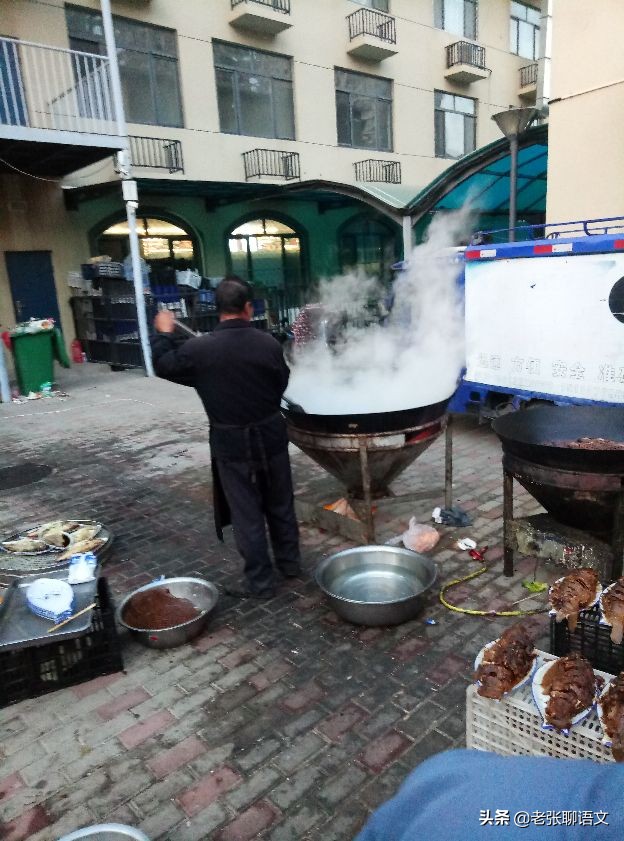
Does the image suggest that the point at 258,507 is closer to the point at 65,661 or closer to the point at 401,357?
the point at 65,661

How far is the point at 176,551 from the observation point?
4.97m

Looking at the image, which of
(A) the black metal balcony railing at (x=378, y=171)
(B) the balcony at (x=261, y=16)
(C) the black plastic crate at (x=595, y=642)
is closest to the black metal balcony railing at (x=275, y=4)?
(B) the balcony at (x=261, y=16)

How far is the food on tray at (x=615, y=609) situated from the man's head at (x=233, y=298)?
2693mm

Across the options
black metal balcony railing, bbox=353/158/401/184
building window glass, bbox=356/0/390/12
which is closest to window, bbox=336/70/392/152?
black metal balcony railing, bbox=353/158/401/184

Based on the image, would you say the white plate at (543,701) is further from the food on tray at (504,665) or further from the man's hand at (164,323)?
the man's hand at (164,323)

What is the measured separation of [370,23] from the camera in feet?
62.5

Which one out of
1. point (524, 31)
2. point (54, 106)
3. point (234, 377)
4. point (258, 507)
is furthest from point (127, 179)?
point (524, 31)

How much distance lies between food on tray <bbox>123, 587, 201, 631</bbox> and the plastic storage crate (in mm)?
1991

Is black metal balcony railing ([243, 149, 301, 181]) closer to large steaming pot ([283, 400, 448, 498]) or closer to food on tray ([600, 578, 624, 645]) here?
large steaming pot ([283, 400, 448, 498])

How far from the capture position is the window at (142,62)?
1409 centimetres

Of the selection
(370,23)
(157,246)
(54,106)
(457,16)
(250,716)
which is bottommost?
(250,716)

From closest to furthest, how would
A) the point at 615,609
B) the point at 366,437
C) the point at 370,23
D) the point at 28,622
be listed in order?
the point at 615,609
the point at 28,622
the point at 366,437
the point at 370,23

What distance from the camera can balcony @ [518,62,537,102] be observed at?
24.2 meters

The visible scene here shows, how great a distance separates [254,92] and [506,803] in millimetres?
19464
